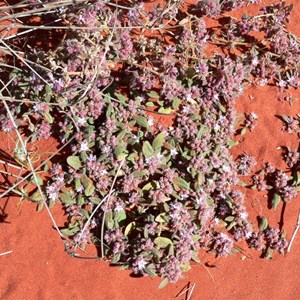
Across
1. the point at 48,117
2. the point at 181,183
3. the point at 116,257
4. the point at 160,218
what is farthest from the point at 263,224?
the point at 48,117

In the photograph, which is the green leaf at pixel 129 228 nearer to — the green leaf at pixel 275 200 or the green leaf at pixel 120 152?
the green leaf at pixel 120 152

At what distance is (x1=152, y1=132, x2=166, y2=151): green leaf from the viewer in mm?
3656

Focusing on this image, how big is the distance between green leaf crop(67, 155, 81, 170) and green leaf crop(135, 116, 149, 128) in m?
0.57

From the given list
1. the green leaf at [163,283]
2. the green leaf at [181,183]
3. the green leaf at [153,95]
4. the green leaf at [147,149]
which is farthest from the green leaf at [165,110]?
the green leaf at [163,283]

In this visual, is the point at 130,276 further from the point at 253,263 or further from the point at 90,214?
the point at 253,263

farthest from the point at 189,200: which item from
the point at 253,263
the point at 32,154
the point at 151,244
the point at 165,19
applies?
the point at 165,19

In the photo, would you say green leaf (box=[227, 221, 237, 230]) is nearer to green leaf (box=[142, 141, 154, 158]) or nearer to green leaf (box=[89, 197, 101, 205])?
green leaf (box=[142, 141, 154, 158])

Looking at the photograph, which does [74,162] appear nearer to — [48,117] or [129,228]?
[48,117]

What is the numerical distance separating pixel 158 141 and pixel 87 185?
649mm

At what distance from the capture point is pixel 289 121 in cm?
400

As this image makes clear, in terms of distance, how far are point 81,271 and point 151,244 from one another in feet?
1.88

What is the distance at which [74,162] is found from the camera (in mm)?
3564

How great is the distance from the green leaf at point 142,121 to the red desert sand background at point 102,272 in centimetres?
76

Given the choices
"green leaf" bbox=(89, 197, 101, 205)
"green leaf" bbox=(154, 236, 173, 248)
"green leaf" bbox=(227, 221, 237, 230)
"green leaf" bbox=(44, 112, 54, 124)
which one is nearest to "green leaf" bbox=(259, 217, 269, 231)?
"green leaf" bbox=(227, 221, 237, 230)
